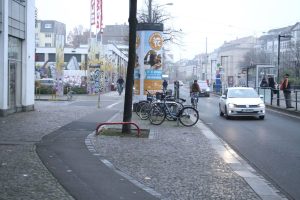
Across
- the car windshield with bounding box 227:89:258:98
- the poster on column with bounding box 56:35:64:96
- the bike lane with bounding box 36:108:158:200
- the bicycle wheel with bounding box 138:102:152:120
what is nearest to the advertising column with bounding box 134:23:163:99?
the bicycle wheel with bounding box 138:102:152:120

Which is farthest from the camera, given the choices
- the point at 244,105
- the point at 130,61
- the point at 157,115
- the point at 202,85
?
the point at 202,85

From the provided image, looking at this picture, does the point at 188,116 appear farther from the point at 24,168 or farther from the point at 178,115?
the point at 24,168

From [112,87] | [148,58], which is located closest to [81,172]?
[148,58]

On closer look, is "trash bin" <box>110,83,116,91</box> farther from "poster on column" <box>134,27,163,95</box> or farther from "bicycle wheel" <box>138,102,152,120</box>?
"bicycle wheel" <box>138,102,152,120</box>

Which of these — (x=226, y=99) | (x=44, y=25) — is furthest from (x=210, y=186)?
(x=44, y=25)

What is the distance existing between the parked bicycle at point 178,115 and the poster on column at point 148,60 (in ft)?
16.4

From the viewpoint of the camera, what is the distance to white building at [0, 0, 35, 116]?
17.5 metres

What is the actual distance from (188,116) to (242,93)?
5.57 metres

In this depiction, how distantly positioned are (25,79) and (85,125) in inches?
244

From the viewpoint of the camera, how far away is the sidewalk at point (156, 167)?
22.4 feet

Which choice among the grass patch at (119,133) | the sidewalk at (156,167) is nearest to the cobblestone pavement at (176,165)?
the sidewalk at (156,167)

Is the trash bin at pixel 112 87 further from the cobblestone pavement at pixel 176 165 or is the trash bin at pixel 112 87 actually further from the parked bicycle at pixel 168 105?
the cobblestone pavement at pixel 176 165

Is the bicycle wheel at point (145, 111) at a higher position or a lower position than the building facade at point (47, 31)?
lower

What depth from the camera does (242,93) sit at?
21281mm
